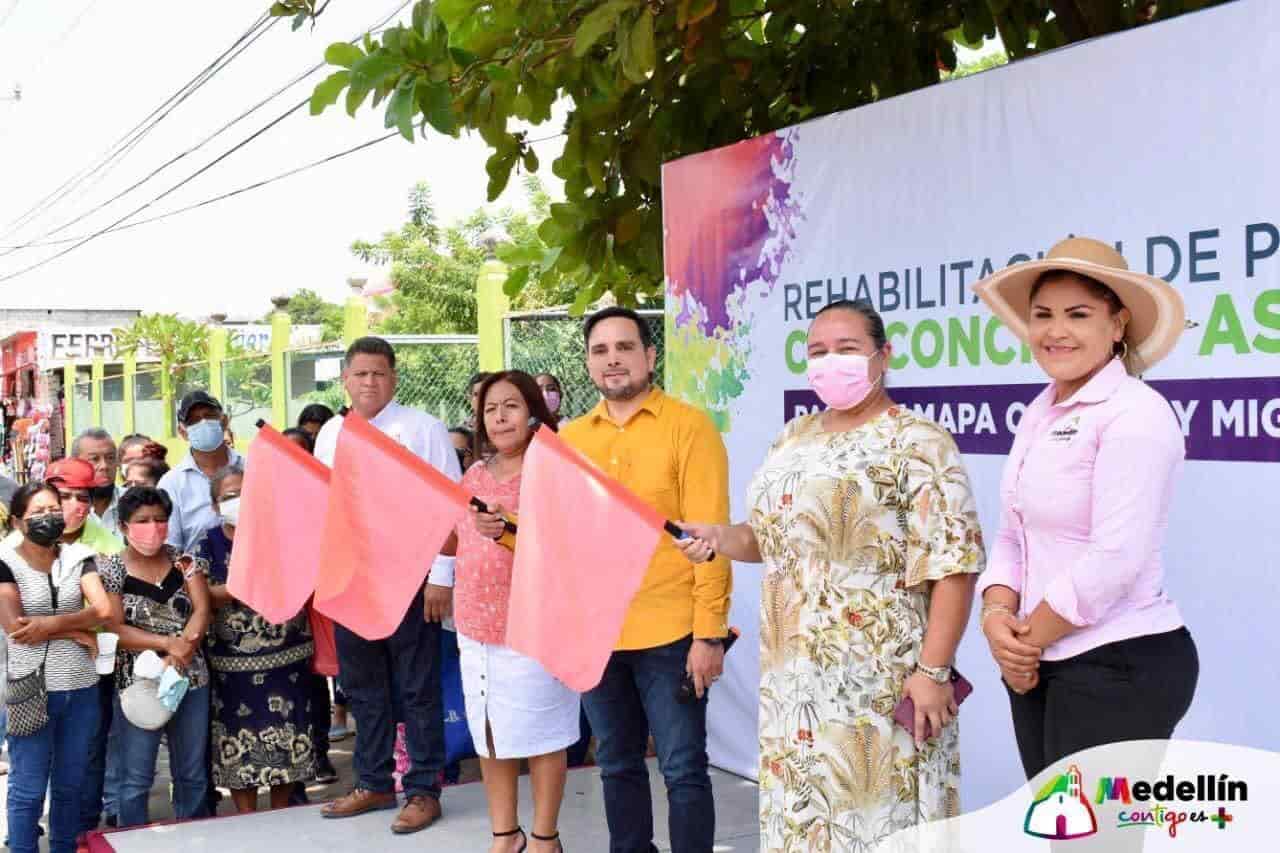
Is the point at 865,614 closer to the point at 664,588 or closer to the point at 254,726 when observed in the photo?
the point at 664,588

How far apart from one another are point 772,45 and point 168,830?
4.46 m

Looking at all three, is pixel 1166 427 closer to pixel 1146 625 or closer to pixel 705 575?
pixel 1146 625

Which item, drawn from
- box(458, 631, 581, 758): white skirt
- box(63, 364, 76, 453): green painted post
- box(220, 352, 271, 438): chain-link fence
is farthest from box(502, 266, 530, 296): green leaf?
box(63, 364, 76, 453): green painted post

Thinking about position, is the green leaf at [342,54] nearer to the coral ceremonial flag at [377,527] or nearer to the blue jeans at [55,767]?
the coral ceremonial flag at [377,527]

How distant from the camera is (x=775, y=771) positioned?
3.54 metres

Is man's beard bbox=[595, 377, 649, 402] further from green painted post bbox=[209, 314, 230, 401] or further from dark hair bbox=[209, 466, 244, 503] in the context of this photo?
green painted post bbox=[209, 314, 230, 401]

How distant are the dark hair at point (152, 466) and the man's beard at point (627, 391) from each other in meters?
3.90

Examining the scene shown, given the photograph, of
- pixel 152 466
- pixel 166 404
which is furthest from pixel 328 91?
pixel 166 404

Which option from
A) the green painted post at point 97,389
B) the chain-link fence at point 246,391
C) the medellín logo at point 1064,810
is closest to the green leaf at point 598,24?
the medellín logo at point 1064,810

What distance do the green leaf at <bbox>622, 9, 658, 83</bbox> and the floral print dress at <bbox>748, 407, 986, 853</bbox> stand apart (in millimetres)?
1731

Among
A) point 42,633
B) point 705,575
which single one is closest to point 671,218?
point 705,575

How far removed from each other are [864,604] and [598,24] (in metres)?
2.34

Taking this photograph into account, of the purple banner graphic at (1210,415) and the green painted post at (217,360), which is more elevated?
the green painted post at (217,360)

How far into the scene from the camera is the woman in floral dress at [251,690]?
5.97 metres
